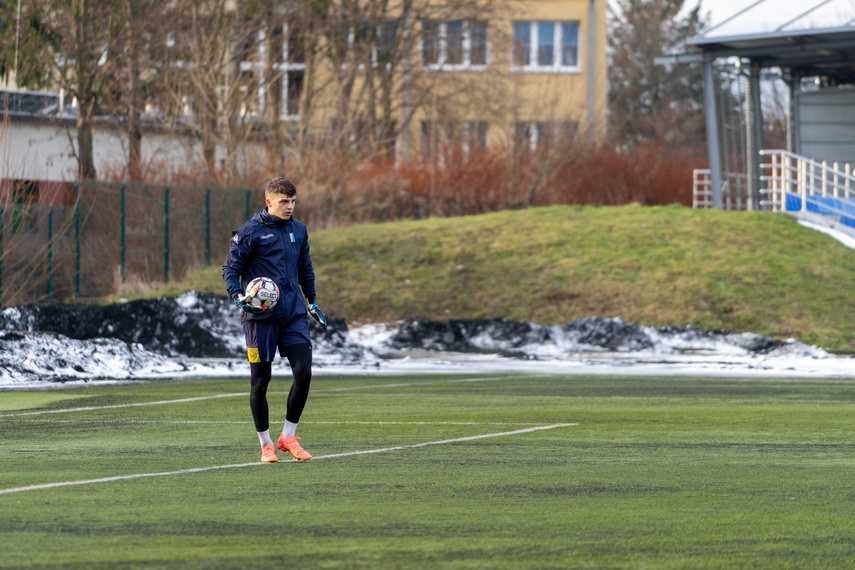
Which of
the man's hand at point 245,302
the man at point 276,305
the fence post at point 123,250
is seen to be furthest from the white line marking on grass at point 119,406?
the fence post at point 123,250

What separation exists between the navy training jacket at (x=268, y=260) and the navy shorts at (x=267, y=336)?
56mm

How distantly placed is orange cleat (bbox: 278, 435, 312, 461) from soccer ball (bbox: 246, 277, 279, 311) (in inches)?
39.5

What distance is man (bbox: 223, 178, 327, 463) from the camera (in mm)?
8680

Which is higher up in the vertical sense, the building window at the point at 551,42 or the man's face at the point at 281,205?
the building window at the point at 551,42

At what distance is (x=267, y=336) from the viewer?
8.69 meters

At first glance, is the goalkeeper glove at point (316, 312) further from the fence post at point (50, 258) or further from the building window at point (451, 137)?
the building window at point (451, 137)

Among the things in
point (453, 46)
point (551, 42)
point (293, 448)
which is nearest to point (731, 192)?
point (453, 46)

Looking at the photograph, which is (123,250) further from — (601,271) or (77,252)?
(601,271)

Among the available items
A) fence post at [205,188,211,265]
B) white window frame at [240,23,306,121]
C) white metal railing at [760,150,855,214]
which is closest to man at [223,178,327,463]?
fence post at [205,188,211,265]

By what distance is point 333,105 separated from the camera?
37594 mm

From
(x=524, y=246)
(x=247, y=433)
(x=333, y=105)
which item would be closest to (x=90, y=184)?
(x=524, y=246)

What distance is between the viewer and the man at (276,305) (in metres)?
8.68

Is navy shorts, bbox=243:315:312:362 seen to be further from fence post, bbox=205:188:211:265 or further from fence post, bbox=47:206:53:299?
fence post, bbox=205:188:211:265

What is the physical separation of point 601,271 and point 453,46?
674 inches
